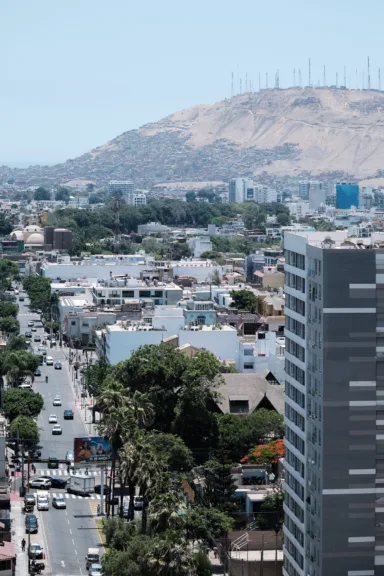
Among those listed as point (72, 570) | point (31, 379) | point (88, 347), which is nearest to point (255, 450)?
point (72, 570)

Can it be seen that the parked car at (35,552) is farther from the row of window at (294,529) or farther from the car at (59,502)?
the row of window at (294,529)

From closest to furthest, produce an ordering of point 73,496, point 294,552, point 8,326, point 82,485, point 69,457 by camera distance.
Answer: point 294,552
point 73,496
point 82,485
point 69,457
point 8,326

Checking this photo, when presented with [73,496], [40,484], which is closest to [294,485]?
[73,496]

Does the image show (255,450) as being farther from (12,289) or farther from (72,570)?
(12,289)

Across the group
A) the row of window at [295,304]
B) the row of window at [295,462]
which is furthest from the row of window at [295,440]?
the row of window at [295,304]

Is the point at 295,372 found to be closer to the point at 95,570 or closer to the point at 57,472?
the point at 95,570

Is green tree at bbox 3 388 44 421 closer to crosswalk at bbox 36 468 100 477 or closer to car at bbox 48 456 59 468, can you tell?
car at bbox 48 456 59 468
